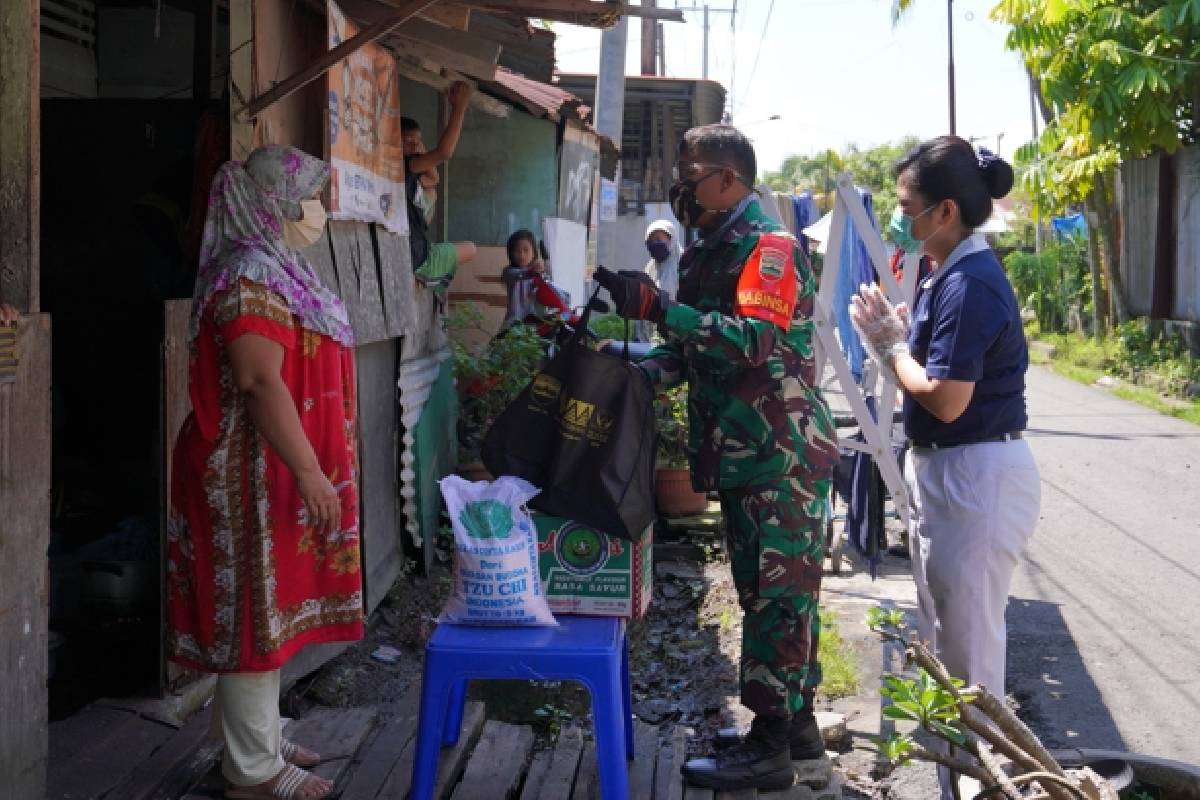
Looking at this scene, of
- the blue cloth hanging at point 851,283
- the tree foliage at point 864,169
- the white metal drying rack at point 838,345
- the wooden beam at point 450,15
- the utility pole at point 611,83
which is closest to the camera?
the wooden beam at point 450,15

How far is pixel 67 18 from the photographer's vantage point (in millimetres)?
6684

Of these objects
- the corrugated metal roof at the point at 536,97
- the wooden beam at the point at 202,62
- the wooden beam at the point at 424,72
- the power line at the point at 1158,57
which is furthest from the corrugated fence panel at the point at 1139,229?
the wooden beam at the point at 202,62

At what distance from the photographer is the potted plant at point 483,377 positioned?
281 inches

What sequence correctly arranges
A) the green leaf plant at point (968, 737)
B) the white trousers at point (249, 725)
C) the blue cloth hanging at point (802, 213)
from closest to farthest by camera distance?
1. the green leaf plant at point (968, 737)
2. the white trousers at point (249, 725)
3. the blue cloth hanging at point (802, 213)

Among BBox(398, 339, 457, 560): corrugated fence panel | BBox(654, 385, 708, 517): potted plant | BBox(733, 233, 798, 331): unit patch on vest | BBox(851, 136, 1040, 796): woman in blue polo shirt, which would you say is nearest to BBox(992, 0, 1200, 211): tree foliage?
BBox(654, 385, 708, 517): potted plant

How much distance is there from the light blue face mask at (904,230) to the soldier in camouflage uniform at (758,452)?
339mm

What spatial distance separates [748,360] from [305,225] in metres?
1.29

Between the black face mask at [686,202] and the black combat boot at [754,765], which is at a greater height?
the black face mask at [686,202]

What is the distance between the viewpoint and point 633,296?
3428mm

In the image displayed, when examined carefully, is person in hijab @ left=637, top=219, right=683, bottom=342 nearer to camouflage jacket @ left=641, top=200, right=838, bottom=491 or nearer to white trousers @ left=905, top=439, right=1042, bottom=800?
camouflage jacket @ left=641, top=200, right=838, bottom=491

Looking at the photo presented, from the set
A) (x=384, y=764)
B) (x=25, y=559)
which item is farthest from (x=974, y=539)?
(x=25, y=559)

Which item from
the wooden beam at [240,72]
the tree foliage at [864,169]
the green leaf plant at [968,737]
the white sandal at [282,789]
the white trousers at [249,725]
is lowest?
the white sandal at [282,789]

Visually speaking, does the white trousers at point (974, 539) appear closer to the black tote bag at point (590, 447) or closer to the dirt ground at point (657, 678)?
the black tote bag at point (590, 447)

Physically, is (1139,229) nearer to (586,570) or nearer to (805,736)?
(805,736)
